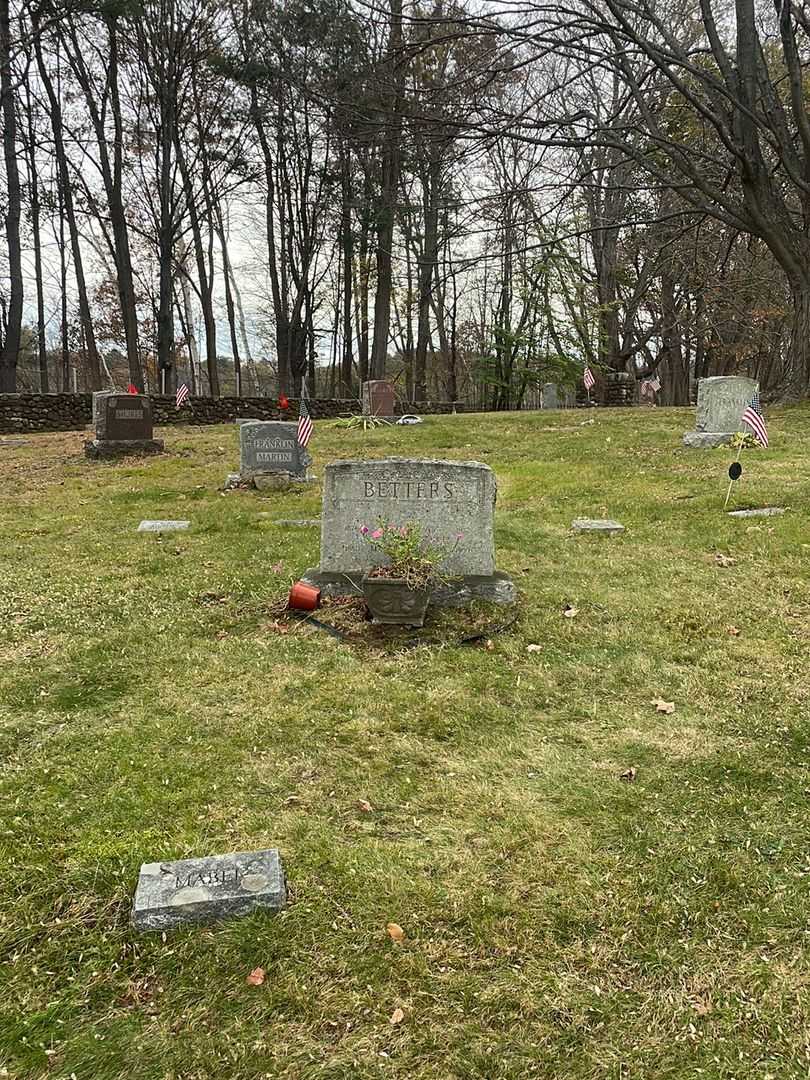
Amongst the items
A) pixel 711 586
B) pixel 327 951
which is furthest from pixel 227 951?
pixel 711 586

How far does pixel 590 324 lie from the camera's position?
2462 cm

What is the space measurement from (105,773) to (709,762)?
8.37 ft

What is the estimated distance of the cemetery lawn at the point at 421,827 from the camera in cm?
191

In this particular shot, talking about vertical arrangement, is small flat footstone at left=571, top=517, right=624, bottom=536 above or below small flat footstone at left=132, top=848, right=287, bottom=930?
above

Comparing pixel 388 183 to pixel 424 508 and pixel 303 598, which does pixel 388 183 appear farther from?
pixel 303 598

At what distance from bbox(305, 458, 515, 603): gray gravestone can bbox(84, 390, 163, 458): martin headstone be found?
9.46m

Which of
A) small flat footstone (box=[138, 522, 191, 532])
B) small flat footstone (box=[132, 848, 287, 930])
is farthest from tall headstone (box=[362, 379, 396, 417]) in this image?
small flat footstone (box=[132, 848, 287, 930])

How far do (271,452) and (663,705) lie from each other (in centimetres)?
762

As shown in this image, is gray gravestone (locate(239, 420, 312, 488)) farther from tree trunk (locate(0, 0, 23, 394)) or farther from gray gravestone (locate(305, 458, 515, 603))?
tree trunk (locate(0, 0, 23, 394))

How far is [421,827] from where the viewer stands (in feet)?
8.96

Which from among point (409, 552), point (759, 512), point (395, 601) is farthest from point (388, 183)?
point (395, 601)

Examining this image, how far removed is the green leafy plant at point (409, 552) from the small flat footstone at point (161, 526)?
325 centimetres

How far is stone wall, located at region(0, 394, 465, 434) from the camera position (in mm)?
18562

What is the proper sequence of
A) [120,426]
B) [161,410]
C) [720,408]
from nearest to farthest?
[720,408] → [120,426] → [161,410]
